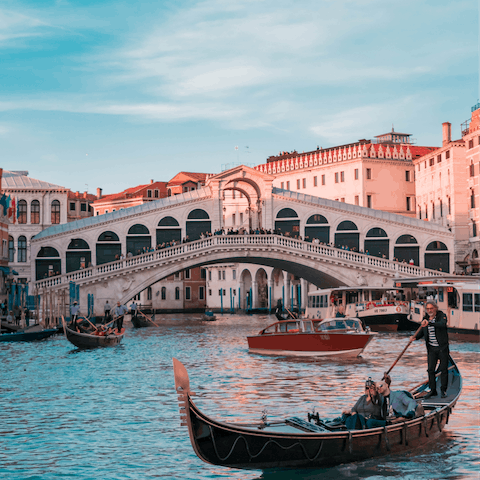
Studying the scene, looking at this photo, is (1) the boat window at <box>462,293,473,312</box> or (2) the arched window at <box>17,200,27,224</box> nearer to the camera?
(1) the boat window at <box>462,293,473,312</box>

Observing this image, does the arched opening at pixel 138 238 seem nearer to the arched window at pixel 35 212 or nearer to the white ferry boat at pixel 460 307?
the arched window at pixel 35 212

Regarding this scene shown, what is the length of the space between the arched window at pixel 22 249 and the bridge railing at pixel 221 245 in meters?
17.5

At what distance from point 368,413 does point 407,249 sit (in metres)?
37.1

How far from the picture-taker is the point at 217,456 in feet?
29.7

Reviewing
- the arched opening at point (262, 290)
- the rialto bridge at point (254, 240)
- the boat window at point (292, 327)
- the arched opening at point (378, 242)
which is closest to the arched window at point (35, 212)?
the rialto bridge at point (254, 240)

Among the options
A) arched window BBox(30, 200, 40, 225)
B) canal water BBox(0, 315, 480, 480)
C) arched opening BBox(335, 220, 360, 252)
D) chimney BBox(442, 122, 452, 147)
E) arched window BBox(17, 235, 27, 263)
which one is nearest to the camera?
canal water BBox(0, 315, 480, 480)

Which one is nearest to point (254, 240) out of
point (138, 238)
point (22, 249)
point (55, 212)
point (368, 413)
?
point (138, 238)

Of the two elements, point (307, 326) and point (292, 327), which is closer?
point (307, 326)

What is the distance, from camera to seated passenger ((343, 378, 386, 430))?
998 cm

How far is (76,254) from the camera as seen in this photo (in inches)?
1763

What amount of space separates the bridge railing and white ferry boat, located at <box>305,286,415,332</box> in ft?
13.9

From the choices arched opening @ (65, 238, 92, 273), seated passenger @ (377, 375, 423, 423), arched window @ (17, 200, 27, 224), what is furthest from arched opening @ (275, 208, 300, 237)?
seated passenger @ (377, 375, 423, 423)

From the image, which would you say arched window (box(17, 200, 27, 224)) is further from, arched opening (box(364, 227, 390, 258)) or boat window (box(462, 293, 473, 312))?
boat window (box(462, 293, 473, 312))

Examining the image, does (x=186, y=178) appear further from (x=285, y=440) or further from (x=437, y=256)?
(x=285, y=440)
